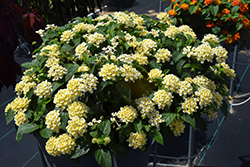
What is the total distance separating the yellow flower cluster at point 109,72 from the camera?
3.56 feet

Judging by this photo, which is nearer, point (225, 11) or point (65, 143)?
point (65, 143)

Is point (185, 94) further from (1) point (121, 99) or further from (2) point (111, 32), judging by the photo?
(2) point (111, 32)

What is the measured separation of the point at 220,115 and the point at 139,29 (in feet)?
5.76

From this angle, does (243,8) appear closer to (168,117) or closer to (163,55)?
(163,55)

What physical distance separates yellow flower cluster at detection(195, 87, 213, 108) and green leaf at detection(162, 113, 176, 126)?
14 centimetres

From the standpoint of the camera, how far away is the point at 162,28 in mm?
1648

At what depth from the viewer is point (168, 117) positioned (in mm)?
1154

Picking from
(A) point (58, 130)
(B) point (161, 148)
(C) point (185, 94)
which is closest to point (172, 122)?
(C) point (185, 94)

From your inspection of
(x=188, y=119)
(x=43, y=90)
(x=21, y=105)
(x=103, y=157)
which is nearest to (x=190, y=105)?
(x=188, y=119)

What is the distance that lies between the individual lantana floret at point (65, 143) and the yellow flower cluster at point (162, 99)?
1.32ft

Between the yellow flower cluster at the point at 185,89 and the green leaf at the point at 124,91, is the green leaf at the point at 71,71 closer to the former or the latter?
the green leaf at the point at 124,91

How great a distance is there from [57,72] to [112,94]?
0.28 m

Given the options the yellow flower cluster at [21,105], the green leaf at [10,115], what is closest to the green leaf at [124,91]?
the yellow flower cluster at [21,105]

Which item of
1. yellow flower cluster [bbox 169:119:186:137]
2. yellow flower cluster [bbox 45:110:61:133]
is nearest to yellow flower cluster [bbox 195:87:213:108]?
yellow flower cluster [bbox 169:119:186:137]
